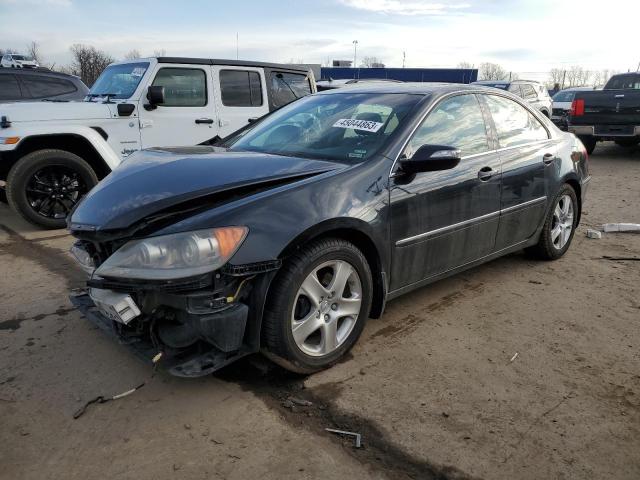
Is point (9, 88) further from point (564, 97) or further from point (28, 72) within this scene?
point (564, 97)

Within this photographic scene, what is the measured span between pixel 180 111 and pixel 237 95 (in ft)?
2.79

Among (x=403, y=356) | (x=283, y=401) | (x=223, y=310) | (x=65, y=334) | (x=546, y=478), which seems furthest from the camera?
(x=65, y=334)

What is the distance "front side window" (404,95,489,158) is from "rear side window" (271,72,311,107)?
4056 mm

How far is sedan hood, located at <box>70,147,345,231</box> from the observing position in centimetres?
268

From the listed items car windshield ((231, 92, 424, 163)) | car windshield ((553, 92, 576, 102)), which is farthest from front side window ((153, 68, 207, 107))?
car windshield ((553, 92, 576, 102))

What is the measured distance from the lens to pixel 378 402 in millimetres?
2691

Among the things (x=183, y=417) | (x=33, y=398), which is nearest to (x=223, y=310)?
(x=183, y=417)

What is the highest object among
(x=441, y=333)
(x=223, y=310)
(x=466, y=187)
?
(x=466, y=187)

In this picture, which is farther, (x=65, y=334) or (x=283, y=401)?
(x=65, y=334)

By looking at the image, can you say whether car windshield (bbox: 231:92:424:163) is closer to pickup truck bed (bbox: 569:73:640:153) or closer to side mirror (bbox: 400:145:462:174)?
side mirror (bbox: 400:145:462:174)

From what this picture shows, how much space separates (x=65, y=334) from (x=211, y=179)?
154 cm

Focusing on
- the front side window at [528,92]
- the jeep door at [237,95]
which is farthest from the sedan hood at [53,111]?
the front side window at [528,92]

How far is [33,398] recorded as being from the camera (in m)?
2.73

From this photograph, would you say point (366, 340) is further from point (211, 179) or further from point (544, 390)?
point (211, 179)
